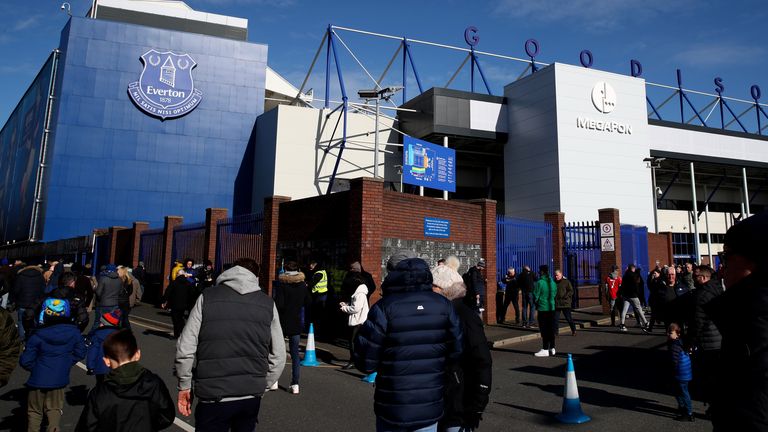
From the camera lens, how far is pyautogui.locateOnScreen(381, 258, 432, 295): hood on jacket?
341cm

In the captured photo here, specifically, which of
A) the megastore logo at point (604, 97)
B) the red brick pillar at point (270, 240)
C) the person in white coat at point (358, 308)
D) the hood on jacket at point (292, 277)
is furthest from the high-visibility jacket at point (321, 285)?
the megastore logo at point (604, 97)

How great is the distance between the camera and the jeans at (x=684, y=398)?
248 inches

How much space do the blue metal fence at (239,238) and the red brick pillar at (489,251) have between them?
23.1 feet

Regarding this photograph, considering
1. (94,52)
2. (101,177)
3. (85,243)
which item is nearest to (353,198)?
(85,243)

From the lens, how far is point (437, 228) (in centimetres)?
1477

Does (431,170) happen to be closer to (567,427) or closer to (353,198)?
(353,198)

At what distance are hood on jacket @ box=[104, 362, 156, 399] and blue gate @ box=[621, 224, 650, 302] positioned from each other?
21414mm

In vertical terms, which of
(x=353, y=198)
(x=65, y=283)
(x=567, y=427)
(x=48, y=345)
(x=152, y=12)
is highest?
(x=152, y=12)

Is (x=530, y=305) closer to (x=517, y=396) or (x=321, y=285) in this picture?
(x=321, y=285)

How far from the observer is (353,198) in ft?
43.9

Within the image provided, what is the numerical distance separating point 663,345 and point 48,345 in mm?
11928

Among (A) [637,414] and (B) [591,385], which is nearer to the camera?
(A) [637,414]

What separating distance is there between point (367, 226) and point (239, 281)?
9329 millimetres

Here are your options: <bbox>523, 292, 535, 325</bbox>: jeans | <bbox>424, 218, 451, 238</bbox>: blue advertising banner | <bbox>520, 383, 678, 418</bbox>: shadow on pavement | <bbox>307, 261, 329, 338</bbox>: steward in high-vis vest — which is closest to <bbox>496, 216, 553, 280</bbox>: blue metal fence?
<bbox>523, 292, 535, 325</bbox>: jeans
